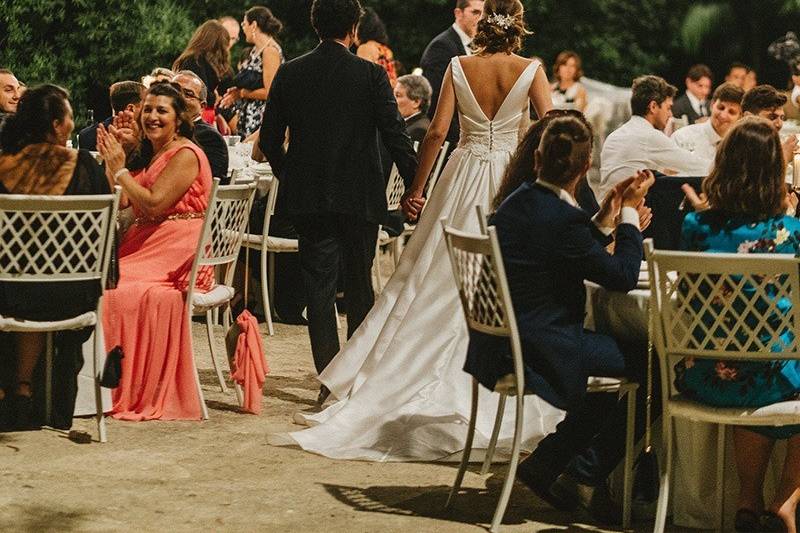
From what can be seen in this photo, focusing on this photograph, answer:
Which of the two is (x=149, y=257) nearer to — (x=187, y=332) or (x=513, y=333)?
(x=187, y=332)

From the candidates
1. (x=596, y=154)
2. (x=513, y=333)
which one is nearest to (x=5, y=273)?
(x=513, y=333)

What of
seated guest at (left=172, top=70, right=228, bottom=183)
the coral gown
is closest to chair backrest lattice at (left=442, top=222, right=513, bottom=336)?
the coral gown

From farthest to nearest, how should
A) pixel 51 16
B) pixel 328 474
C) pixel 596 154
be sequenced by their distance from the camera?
1. pixel 596 154
2. pixel 51 16
3. pixel 328 474

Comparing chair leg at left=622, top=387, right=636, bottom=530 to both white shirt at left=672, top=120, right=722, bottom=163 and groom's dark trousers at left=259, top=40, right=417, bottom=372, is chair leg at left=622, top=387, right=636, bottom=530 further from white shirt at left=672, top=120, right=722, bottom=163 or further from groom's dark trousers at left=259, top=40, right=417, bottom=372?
white shirt at left=672, top=120, right=722, bottom=163

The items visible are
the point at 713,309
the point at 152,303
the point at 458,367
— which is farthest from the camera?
the point at 152,303

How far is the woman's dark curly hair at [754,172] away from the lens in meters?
4.35

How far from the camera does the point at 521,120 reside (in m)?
5.92

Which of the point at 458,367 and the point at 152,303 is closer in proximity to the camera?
the point at 458,367

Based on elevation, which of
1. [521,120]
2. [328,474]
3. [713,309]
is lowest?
[328,474]

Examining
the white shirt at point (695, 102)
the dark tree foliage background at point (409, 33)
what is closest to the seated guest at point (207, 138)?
the dark tree foliage background at point (409, 33)

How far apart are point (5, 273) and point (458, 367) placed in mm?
1638

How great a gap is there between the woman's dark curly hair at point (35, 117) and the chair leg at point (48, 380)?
712 millimetres

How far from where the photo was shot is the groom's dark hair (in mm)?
6105

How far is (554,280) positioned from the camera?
441cm
